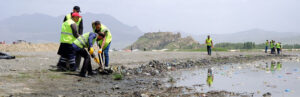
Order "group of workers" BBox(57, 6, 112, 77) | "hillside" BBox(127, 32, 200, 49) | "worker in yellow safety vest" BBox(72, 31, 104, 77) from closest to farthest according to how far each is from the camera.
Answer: "worker in yellow safety vest" BBox(72, 31, 104, 77) → "group of workers" BBox(57, 6, 112, 77) → "hillside" BBox(127, 32, 200, 49)

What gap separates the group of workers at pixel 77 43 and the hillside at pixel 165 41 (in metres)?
74.3

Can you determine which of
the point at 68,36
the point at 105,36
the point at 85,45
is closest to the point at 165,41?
the point at 105,36

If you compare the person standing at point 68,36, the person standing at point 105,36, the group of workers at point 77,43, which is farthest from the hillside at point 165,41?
the person standing at point 68,36

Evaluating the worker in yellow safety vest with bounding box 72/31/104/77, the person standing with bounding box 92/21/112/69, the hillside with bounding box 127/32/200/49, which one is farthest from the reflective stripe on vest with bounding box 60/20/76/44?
the hillside with bounding box 127/32/200/49

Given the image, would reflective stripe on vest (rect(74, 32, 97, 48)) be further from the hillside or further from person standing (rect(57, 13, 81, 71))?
the hillside

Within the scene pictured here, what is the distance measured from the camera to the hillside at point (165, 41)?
91.1m

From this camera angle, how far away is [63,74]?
384 inches

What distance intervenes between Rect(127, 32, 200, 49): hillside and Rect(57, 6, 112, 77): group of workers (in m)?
74.3

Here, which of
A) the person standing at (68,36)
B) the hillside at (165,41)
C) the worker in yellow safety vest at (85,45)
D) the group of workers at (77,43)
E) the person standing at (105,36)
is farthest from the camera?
the hillside at (165,41)

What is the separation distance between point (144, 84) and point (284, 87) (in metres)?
4.10

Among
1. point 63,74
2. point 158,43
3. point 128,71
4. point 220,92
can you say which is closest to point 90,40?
point 63,74

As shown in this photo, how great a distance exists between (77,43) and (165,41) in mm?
99388

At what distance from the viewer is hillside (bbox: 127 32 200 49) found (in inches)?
3585

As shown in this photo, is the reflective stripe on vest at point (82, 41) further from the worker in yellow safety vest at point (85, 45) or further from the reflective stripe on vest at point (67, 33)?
the reflective stripe on vest at point (67, 33)
